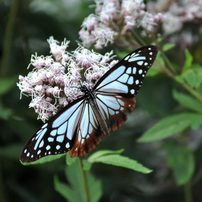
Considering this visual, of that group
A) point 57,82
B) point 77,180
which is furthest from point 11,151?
point 57,82

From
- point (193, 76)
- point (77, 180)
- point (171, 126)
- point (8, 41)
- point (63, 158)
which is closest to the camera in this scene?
point (193, 76)

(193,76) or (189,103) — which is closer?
(193,76)

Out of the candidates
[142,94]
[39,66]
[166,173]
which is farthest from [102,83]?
[166,173]

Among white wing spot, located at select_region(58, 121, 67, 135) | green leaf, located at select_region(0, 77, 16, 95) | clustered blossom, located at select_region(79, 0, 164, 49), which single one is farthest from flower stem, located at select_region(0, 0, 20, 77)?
white wing spot, located at select_region(58, 121, 67, 135)

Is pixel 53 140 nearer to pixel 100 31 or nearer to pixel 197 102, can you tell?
pixel 100 31

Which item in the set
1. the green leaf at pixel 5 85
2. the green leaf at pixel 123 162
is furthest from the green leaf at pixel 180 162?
the green leaf at pixel 5 85

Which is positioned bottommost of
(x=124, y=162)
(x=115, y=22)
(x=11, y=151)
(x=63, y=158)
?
(x=124, y=162)

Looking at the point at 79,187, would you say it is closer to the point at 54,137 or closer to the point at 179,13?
the point at 54,137
